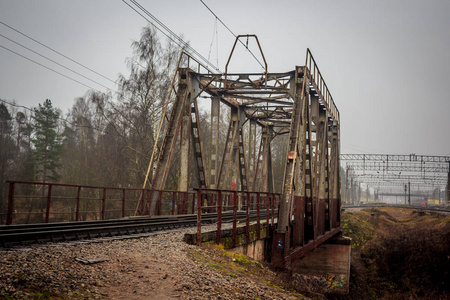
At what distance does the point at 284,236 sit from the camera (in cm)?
1171

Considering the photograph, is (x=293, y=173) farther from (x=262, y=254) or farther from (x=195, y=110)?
(x=195, y=110)

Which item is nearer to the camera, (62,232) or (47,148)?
(62,232)

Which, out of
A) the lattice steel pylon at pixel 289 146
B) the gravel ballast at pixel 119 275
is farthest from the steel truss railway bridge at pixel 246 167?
the gravel ballast at pixel 119 275

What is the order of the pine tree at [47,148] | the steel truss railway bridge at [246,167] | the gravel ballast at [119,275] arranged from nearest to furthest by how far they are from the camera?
the gravel ballast at [119,275] → the steel truss railway bridge at [246,167] → the pine tree at [47,148]

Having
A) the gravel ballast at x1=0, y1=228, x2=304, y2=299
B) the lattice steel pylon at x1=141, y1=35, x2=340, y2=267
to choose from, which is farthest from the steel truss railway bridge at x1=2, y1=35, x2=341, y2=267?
the gravel ballast at x1=0, y1=228, x2=304, y2=299

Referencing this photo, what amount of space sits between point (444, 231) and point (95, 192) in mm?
22627

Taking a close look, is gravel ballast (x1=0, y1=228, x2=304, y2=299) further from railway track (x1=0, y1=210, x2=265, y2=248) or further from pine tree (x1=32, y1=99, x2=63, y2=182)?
pine tree (x1=32, y1=99, x2=63, y2=182)

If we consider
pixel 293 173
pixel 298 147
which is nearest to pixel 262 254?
pixel 293 173

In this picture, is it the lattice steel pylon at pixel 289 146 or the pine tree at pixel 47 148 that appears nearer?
the lattice steel pylon at pixel 289 146

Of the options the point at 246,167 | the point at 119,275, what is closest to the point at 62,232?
the point at 119,275

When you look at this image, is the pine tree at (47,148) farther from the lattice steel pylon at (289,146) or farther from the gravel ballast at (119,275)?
the gravel ballast at (119,275)

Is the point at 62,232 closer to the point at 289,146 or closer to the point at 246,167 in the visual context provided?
the point at 289,146

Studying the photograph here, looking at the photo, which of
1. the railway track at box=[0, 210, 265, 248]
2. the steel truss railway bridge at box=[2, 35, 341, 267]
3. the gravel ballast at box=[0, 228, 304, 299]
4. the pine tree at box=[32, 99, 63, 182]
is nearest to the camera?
the gravel ballast at box=[0, 228, 304, 299]

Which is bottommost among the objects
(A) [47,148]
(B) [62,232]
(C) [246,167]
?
(B) [62,232]
